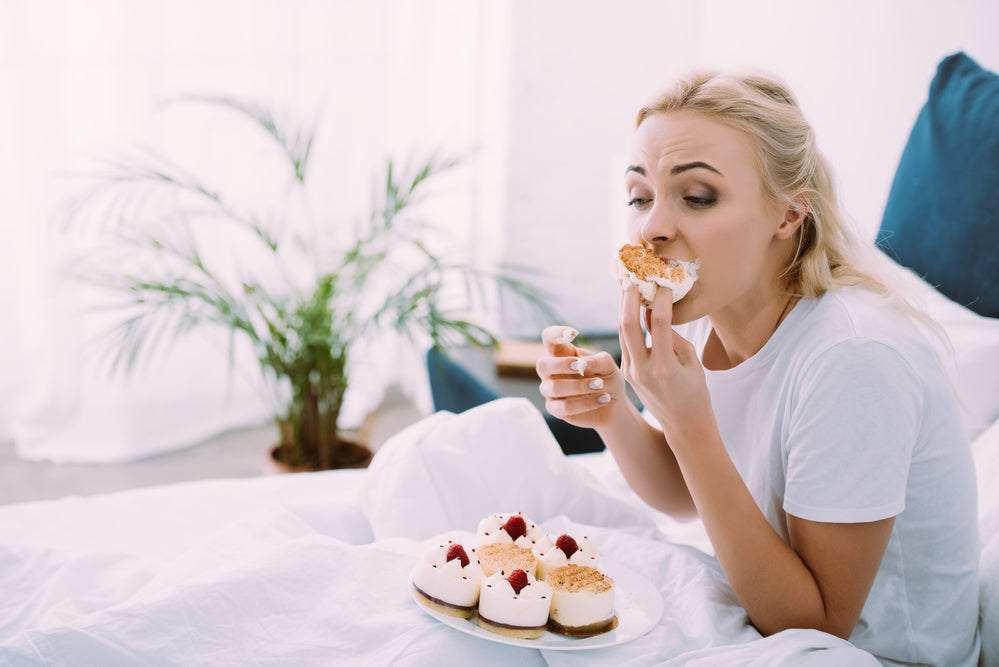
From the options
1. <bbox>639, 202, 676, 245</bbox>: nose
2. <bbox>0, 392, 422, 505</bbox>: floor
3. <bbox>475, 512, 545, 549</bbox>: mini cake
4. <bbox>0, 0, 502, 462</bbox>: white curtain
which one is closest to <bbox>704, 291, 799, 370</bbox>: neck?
<bbox>639, 202, 676, 245</bbox>: nose

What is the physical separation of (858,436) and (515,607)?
484mm

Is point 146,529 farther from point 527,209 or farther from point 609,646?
point 527,209

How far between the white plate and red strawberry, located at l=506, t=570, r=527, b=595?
6 centimetres

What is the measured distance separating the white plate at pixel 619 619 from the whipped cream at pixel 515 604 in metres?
0.02

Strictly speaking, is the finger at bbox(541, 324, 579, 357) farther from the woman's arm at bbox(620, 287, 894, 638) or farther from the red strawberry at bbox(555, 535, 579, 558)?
the red strawberry at bbox(555, 535, 579, 558)

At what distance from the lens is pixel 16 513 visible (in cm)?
158

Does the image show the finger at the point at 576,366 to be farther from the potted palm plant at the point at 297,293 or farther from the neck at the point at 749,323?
the potted palm plant at the point at 297,293

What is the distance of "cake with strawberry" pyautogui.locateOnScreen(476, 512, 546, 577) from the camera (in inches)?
44.3

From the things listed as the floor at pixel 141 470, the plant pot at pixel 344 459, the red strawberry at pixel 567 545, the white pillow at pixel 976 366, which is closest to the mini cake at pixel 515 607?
the red strawberry at pixel 567 545

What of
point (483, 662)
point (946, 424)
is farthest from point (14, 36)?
point (946, 424)

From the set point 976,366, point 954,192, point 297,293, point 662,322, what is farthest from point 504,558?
point 297,293

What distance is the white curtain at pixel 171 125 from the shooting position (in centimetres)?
311

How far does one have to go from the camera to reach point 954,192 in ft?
5.27

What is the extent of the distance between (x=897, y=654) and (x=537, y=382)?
149 cm
